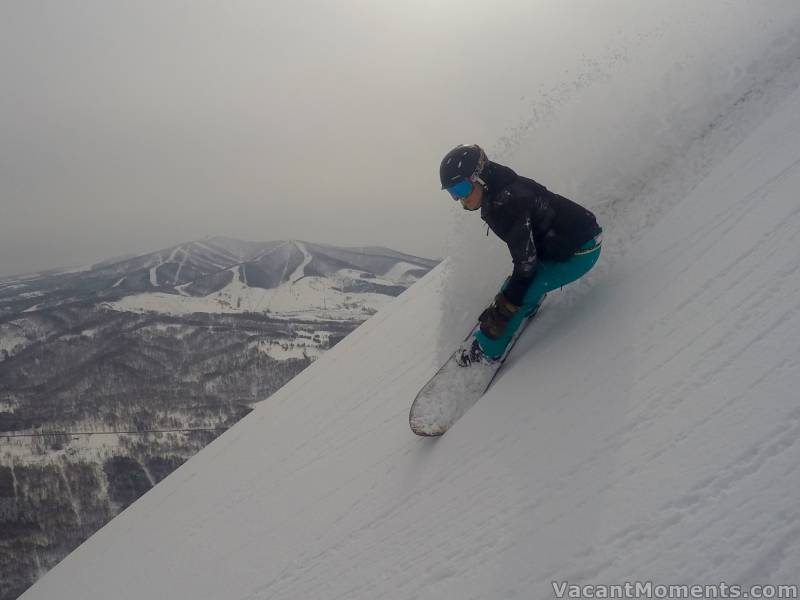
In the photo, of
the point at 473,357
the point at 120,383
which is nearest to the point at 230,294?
the point at 120,383

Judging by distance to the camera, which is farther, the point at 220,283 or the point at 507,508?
the point at 220,283

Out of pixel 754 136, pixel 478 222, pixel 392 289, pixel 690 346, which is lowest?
pixel 392 289

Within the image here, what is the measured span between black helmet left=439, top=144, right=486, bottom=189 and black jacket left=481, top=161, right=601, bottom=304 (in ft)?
0.23

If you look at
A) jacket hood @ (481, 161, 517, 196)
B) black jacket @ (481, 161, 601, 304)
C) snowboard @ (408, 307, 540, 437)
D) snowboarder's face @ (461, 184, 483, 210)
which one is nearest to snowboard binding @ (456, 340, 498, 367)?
snowboard @ (408, 307, 540, 437)

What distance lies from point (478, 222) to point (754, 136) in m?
2.47

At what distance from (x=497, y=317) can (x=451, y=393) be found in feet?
2.28

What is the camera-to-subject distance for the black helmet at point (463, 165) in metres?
3.63

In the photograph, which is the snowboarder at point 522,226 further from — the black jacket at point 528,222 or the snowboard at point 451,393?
the snowboard at point 451,393

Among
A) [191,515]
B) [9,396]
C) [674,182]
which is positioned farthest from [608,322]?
[9,396]

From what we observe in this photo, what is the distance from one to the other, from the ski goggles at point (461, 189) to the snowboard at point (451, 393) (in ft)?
3.70

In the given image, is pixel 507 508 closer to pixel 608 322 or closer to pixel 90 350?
pixel 608 322

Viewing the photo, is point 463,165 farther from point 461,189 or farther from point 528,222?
point 528,222

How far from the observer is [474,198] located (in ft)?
12.1

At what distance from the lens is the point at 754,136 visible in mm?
4531
